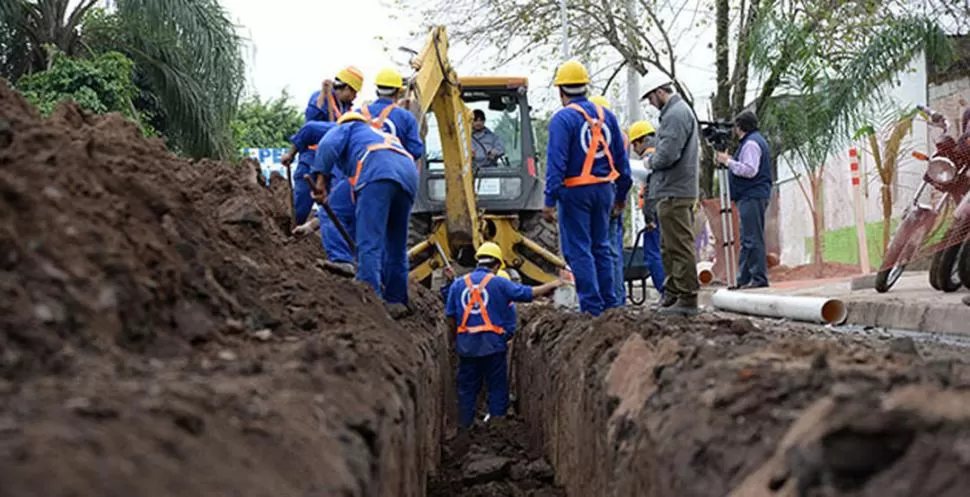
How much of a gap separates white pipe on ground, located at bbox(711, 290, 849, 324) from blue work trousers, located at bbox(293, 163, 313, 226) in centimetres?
429

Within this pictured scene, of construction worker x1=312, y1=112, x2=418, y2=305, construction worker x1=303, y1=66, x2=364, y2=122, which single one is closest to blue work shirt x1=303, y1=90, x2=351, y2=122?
construction worker x1=303, y1=66, x2=364, y2=122

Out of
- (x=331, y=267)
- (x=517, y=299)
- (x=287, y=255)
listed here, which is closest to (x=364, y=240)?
(x=331, y=267)

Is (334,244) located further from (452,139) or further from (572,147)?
(452,139)

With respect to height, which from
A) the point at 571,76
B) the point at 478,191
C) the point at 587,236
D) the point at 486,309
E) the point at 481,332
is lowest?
the point at 481,332

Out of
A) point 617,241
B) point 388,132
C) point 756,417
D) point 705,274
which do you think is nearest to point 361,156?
point 388,132

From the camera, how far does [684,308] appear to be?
9094 mm

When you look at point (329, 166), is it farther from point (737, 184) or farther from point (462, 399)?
point (737, 184)

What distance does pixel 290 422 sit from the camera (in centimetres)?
295

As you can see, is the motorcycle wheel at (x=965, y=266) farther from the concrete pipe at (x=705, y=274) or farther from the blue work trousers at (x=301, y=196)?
the concrete pipe at (x=705, y=274)

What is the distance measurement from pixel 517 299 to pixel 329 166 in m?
2.54

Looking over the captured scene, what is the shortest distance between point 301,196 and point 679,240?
11.9 feet

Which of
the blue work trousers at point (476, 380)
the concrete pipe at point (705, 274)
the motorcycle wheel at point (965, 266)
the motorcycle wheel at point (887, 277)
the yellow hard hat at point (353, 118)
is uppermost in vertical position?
the yellow hard hat at point (353, 118)

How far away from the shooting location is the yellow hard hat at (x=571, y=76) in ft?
28.6

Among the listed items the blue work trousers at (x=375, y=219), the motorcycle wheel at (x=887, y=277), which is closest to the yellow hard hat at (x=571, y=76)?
the blue work trousers at (x=375, y=219)
